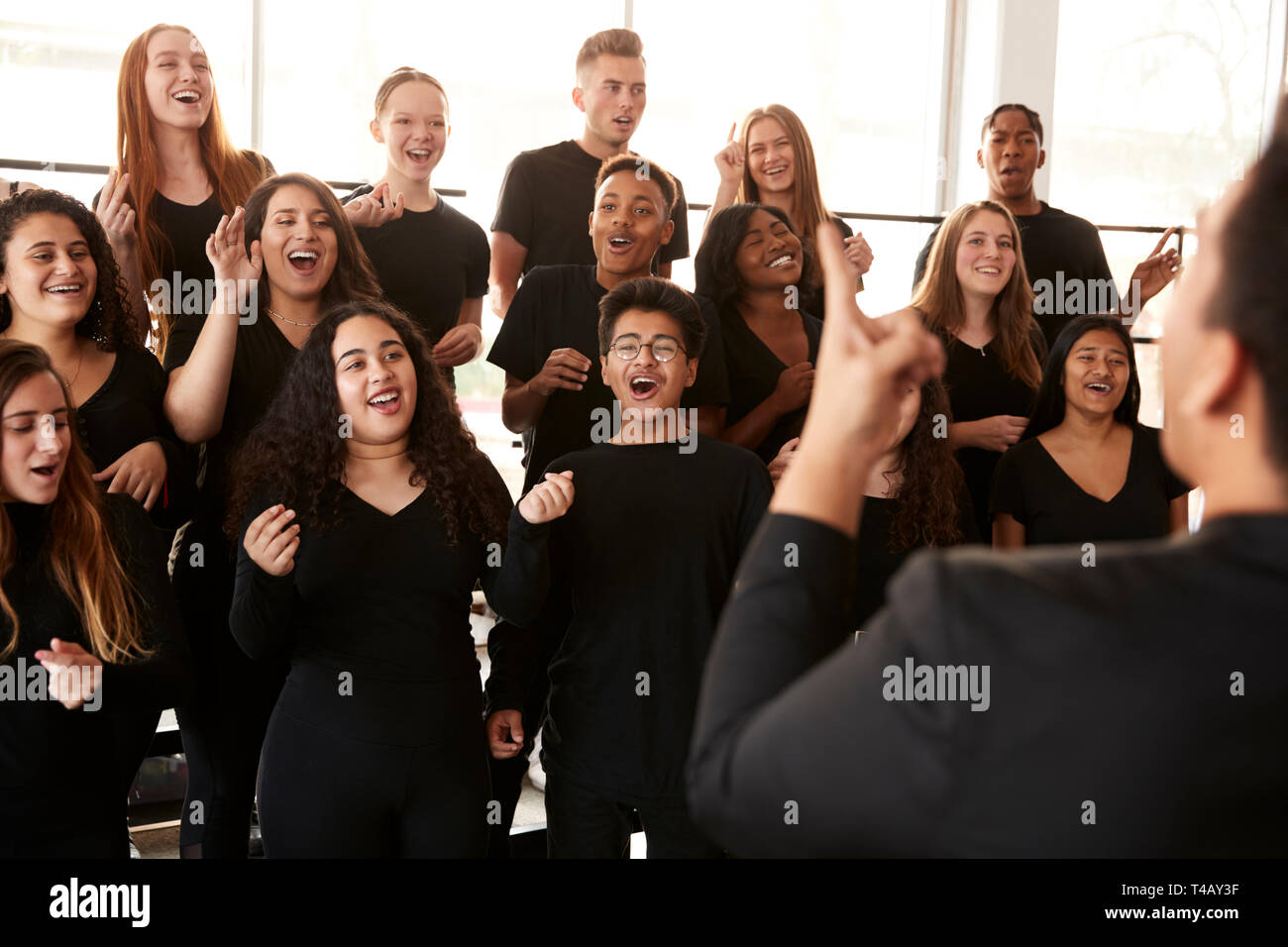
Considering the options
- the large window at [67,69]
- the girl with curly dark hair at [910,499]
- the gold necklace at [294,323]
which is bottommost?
the girl with curly dark hair at [910,499]

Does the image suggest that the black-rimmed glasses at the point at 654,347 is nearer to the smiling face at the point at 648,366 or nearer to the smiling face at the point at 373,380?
the smiling face at the point at 648,366

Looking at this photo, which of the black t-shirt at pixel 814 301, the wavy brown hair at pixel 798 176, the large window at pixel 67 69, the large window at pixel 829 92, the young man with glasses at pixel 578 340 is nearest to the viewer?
the young man with glasses at pixel 578 340

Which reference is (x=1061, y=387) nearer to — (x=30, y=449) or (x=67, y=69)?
(x=30, y=449)

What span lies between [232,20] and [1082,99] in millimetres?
3928

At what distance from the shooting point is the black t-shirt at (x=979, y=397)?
2.96m

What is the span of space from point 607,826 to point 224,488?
1.02 m

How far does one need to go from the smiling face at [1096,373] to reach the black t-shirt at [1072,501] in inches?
→ 5.4

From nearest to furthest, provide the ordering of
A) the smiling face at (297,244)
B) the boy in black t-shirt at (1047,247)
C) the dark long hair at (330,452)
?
the dark long hair at (330,452) → the smiling face at (297,244) → the boy in black t-shirt at (1047,247)

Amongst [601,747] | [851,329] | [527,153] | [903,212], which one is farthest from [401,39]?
[851,329]

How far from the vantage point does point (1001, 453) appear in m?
2.89

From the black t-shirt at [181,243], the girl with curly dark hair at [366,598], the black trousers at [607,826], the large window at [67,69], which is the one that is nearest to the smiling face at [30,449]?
the girl with curly dark hair at [366,598]

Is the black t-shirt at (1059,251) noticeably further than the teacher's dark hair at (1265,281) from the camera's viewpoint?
Yes

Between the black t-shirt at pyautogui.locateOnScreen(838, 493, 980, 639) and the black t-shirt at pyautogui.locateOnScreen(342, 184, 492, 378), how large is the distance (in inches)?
42.4
